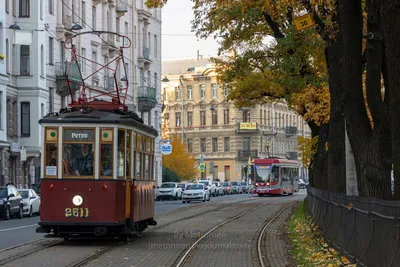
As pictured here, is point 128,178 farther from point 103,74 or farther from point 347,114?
point 103,74

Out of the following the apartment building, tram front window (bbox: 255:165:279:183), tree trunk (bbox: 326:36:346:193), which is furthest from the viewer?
tram front window (bbox: 255:165:279:183)

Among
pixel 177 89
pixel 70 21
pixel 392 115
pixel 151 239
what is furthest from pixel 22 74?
pixel 177 89

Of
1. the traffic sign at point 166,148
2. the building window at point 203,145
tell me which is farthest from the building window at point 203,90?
the traffic sign at point 166,148

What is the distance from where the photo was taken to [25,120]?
53.8 m

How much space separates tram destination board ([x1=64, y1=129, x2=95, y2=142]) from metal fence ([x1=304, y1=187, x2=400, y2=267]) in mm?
5546

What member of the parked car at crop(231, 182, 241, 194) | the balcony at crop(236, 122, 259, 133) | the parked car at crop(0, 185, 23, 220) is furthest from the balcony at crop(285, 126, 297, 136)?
the parked car at crop(0, 185, 23, 220)

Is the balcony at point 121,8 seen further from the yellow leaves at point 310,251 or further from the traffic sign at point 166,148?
the yellow leaves at point 310,251

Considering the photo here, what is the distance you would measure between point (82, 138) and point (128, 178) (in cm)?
149

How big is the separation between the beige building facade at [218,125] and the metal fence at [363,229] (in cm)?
8879

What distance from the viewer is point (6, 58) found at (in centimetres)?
5088

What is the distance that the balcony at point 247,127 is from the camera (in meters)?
110

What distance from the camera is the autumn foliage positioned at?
88188 millimetres

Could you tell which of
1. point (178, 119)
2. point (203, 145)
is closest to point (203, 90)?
point (178, 119)

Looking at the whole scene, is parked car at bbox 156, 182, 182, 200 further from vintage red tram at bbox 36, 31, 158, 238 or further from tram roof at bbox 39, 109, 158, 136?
vintage red tram at bbox 36, 31, 158, 238
